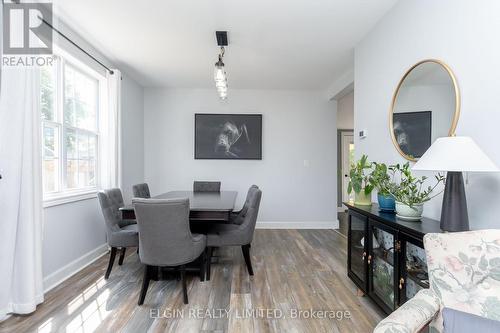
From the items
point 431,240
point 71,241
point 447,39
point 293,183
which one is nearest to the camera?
point 431,240

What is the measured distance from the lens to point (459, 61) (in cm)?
155

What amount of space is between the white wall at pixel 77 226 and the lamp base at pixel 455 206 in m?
3.17

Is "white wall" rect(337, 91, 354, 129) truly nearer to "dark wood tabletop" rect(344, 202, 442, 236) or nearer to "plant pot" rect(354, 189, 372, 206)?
"plant pot" rect(354, 189, 372, 206)

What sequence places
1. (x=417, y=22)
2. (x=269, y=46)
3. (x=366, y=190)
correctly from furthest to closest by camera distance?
(x=269, y=46) < (x=366, y=190) < (x=417, y=22)

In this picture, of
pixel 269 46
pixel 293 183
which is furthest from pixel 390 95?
pixel 293 183

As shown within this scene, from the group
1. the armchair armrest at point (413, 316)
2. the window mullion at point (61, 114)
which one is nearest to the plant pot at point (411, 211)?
the armchair armrest at point (413, 316)

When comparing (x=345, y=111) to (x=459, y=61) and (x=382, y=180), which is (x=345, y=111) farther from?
(x=459, y=61)

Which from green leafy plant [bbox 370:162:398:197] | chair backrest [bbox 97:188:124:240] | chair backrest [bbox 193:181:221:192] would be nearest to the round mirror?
green leafy plant [bbox 370:162:398:197]

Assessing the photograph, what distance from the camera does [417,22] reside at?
6.31 feet

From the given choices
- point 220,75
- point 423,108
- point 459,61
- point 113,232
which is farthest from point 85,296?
point 459,61

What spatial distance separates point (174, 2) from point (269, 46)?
3.94 ft

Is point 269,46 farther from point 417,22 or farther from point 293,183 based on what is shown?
point 293,183

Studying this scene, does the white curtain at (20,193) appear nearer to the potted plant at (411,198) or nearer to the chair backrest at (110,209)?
the chair backrest at (110,209)

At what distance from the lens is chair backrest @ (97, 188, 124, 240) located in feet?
7.82
